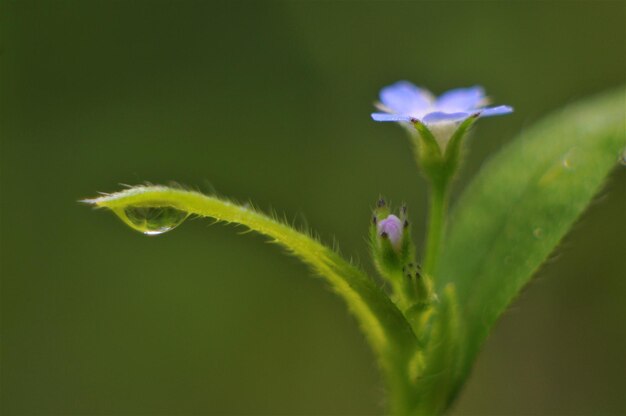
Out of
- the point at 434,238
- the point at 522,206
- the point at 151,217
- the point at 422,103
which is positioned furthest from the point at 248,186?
the point at 151,217

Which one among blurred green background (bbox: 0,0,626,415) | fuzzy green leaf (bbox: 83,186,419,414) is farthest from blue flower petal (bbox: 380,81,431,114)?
blurred green background (bbox: 0,0,626,415)

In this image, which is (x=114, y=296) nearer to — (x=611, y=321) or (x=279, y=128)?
(x=279, y=128)

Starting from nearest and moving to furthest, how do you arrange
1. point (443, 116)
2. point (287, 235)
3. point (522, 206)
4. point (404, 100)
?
point (287, 235), point (443, 116), point (522, 206), point (404, 100)

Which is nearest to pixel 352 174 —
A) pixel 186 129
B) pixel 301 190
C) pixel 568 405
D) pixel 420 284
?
pixel 301 190

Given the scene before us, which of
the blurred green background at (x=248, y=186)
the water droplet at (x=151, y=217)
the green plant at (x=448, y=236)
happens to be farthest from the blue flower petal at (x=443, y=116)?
the blurred green background at (x=248, y=186)

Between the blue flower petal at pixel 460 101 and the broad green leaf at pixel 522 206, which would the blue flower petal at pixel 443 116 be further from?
the broad green leaf at pixel 522 206

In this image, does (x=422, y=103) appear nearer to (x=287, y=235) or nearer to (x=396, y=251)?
(x=396, y=251)

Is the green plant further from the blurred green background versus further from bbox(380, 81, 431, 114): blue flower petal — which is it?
the blurred green background
